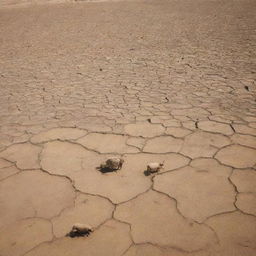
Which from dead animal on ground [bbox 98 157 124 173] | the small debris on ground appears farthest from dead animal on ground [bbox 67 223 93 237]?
dead animal on ground [bbox 98 157 124 173]

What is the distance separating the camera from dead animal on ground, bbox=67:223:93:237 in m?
1.39

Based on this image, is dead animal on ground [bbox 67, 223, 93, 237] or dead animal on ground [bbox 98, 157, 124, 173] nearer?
dead animal on ground [bbox 67, 223, 93, 237]

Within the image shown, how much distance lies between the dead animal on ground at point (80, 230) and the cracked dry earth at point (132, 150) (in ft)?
0.10

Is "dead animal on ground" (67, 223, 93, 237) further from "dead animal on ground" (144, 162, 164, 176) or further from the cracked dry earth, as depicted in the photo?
"dead animal on ground" (144, 162, 164, 176)

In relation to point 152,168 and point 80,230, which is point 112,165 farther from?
point 80,230

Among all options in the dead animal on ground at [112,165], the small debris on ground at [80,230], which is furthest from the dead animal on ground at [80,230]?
the dead animal on ground at [112,165]

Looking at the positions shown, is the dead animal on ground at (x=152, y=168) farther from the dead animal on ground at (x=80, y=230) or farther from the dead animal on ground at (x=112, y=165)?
the dead animal on ground at (x=80, y=230)

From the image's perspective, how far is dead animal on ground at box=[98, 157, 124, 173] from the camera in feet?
5.98

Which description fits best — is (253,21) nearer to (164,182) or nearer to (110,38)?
(110,38)

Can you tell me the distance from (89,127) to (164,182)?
0.93 metres

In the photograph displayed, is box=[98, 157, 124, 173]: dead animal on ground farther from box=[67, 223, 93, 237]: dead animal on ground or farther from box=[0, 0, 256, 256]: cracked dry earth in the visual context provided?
box=[67, 223, 93, 237]: dead animal on ground

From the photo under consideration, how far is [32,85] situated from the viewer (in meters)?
3.46

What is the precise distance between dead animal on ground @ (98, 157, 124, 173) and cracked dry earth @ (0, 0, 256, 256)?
0.05 meters

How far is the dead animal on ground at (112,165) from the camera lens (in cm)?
182
